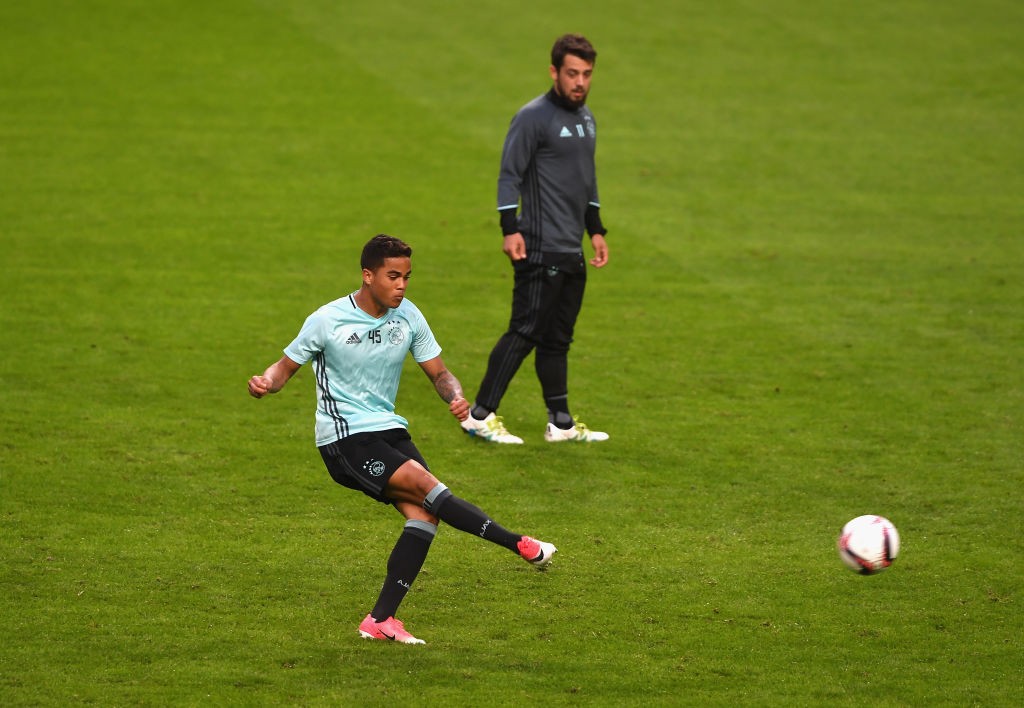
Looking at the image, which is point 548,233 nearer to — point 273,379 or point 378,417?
point 378,417

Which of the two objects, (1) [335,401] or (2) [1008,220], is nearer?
(1) [335,401]

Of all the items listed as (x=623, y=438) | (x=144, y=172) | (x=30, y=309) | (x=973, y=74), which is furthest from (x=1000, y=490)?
(x=973, y=74)

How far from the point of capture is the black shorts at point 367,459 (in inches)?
259

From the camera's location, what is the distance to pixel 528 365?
1179 centimetres

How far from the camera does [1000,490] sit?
29.2 feet

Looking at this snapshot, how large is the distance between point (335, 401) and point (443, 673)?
1.49 metres

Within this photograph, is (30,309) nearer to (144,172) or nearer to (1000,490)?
(144,172)

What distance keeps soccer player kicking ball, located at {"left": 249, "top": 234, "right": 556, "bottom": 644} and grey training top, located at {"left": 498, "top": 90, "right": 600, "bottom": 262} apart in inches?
113

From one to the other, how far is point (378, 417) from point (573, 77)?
3.57 meters

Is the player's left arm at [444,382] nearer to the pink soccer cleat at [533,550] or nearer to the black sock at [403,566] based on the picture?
the black sock at [403,566]

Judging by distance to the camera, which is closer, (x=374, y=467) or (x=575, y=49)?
(x=374, y=467)

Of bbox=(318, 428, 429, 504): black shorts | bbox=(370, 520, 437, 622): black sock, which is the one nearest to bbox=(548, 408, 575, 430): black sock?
bbox=(318, 428, 429, 504): black shorts

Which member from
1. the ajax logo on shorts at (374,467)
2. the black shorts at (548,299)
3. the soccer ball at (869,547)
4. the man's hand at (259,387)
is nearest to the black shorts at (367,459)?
the ajax logo on shorts at (374,467)

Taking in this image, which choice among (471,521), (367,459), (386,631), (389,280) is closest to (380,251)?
(389,280)
